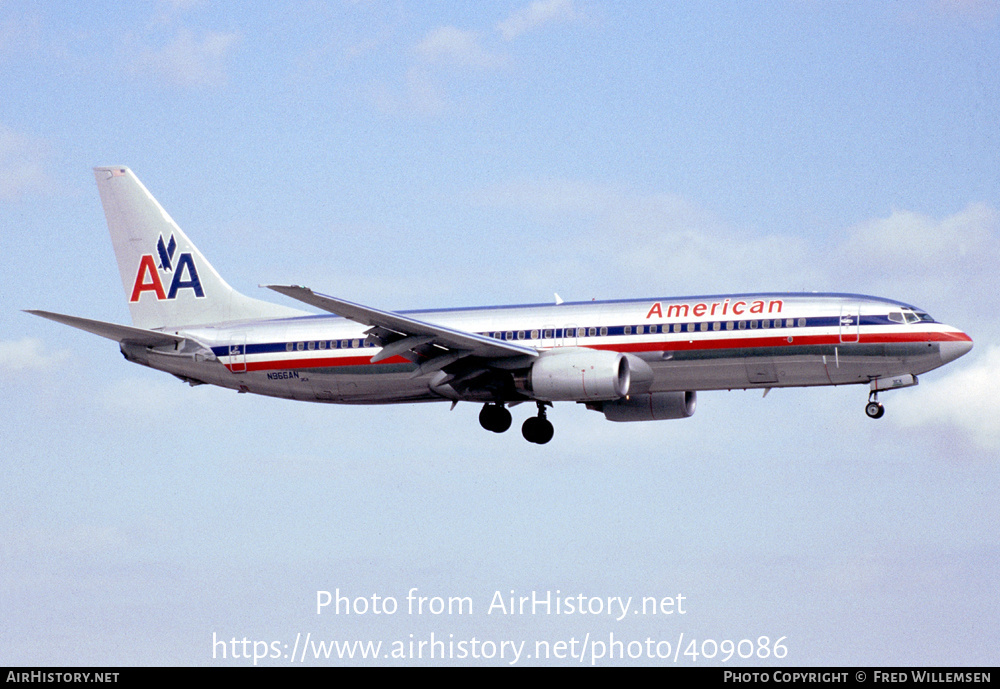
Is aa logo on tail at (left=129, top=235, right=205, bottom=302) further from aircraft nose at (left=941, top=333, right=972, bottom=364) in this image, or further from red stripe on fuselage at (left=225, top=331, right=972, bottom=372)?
aircraft nose at (left=941, top=333, right=972, bottom=364)

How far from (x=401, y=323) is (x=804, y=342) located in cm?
1153

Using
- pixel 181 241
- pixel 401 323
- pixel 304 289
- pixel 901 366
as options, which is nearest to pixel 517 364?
pixel 401 323

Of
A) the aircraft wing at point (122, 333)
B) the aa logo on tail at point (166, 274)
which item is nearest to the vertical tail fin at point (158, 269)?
the aa logo on tail at point (166, 274)

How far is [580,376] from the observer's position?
126ft

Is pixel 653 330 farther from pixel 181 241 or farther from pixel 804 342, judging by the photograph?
pixel 181 241

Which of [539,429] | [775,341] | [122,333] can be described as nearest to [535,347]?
[539,429]

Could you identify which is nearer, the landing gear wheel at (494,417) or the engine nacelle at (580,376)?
the engine nacelle at (580,376)

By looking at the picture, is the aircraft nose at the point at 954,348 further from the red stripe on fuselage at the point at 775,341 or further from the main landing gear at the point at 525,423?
the main landing gear at the point at 525,423

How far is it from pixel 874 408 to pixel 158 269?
25.2 meters

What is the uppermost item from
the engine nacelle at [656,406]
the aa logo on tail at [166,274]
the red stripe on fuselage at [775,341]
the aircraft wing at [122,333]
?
the aa logo on tail at [166,274]

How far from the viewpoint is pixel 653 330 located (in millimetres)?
39531

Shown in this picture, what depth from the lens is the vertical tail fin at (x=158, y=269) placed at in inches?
1837

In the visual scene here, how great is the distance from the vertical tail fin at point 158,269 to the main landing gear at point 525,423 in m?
8.28

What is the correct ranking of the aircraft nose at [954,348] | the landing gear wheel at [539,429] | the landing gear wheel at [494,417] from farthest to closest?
the landing gear wheel at [539,429] → the landing gear wheel at [494,417] → the aircraft nose at [954,348]
